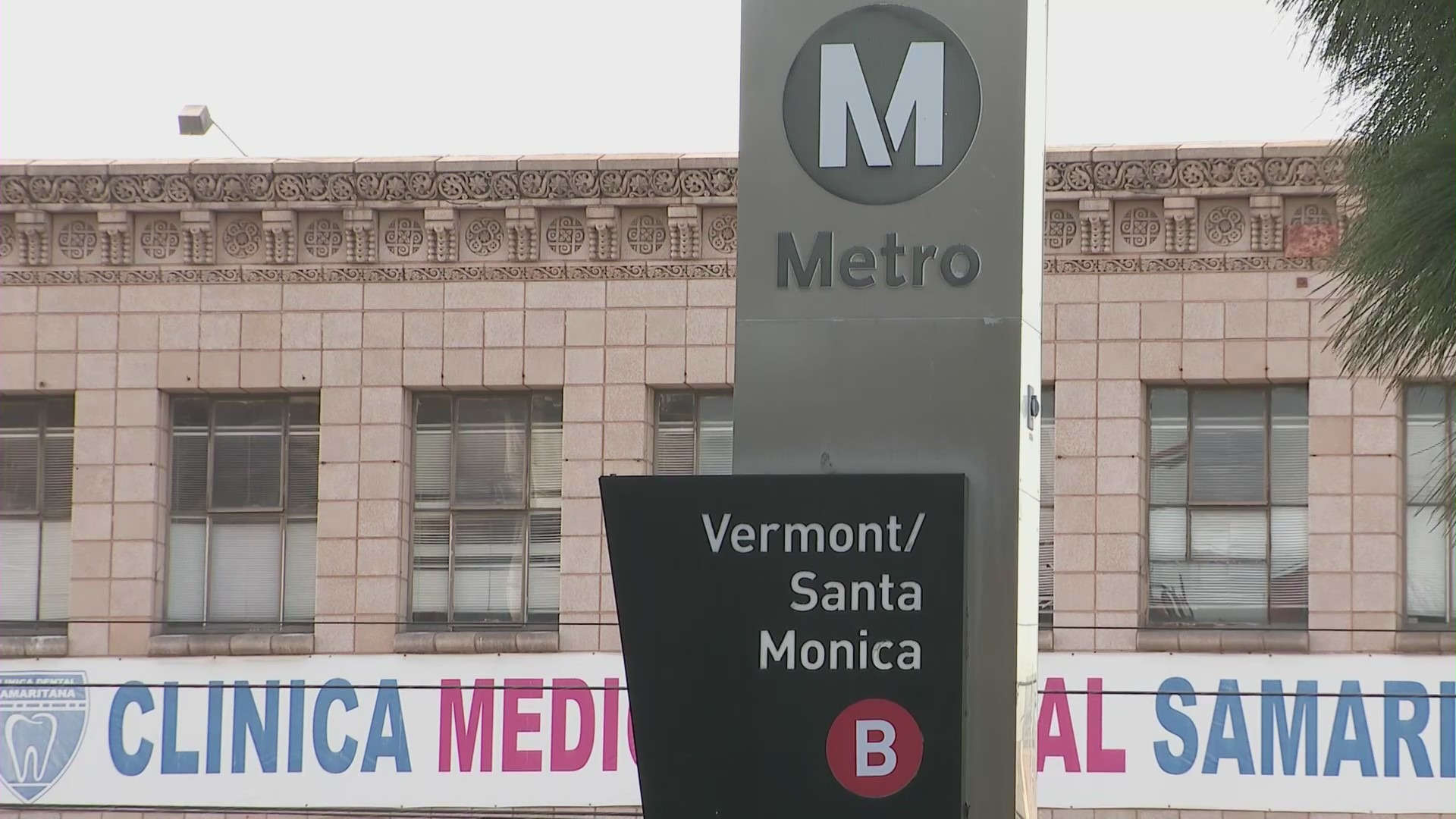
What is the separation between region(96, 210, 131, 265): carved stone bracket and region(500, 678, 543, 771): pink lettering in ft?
18.8

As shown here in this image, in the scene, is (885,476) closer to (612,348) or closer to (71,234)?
(612,348)

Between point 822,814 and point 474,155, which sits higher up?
point 474,155

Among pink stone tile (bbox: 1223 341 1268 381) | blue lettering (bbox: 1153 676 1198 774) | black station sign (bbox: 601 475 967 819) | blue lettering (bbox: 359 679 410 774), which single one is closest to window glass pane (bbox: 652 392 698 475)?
blue lettering (bbox: 359 679 410 774)

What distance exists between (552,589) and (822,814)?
45.1 feet

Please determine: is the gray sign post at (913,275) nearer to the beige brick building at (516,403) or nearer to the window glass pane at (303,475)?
the beige brick building at (516,403)

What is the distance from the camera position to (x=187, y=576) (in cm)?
1953

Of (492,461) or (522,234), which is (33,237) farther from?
(492,461)

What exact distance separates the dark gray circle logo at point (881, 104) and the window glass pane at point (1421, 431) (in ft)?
42.4

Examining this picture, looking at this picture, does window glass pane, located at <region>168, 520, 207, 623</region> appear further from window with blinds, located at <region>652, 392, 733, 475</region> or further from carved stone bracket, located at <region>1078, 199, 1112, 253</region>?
carved stone bracket, located at <region>1078, 199, 1112, 253</region>

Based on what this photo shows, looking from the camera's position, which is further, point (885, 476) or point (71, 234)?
point (71, 234)

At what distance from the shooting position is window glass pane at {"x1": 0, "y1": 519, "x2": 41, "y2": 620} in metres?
19.6

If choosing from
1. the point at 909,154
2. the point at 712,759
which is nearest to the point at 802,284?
the point at 909,154

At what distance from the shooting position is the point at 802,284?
6.33 metres

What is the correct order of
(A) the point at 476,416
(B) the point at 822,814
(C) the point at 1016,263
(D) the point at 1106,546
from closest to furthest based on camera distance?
(B) the point at 822,814
(C) the point at 1016,263
(D) the point at 1106,546
(A) the point at 476,416
